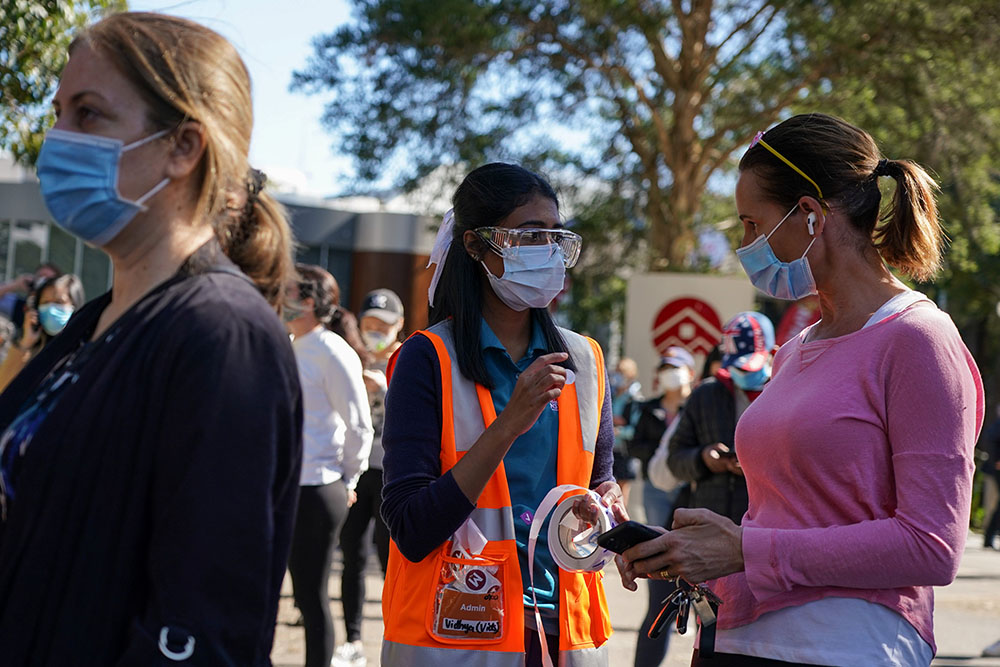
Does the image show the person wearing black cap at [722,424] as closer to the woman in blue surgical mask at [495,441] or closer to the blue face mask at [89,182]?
the woman in blue surgical mask at [495,441]

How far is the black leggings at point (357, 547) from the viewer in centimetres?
664

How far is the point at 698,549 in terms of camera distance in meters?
2.41

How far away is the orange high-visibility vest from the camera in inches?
Result: 104

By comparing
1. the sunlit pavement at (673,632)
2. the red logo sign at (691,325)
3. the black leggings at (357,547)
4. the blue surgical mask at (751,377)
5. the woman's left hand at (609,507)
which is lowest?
the sunlit pavement at (673,632)

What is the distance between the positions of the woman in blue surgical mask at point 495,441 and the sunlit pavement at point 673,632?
3571mm

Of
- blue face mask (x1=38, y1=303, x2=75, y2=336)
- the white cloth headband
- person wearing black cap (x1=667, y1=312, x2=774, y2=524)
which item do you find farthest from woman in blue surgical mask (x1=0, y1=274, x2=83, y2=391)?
the white cloth headband

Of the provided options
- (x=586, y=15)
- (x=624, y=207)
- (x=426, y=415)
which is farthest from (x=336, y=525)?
(x=624, y=207)

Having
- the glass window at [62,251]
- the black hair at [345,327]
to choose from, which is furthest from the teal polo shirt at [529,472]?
the glass window at [62,251]

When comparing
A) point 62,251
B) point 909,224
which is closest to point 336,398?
point 909,224

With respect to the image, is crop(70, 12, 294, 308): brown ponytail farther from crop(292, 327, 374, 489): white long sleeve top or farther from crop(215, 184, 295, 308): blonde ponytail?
crop(292, 327, 374, 489): white long sleeve top

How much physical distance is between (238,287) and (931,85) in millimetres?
16133

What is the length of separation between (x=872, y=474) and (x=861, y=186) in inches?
27.2

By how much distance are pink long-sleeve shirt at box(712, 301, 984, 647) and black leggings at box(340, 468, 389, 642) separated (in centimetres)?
418

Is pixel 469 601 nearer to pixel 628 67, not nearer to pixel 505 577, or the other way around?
pixel 505 577
